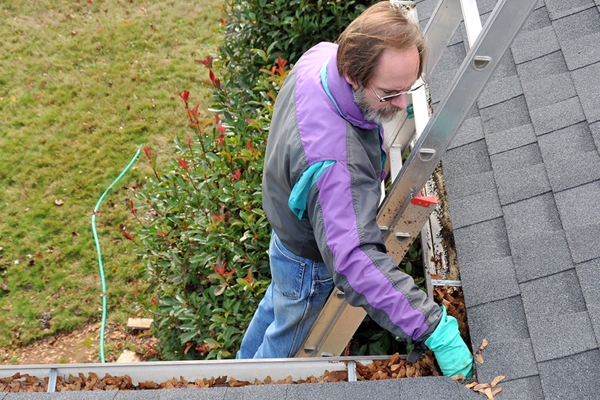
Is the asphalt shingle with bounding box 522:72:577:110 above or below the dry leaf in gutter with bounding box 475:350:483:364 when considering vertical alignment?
above

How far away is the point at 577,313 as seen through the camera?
1707 millimetres

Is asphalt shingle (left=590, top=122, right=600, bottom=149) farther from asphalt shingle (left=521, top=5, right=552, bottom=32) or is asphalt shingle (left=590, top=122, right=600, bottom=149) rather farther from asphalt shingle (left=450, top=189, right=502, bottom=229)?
asphalt shingle (left=521, top=5, right=552, bottom=32)

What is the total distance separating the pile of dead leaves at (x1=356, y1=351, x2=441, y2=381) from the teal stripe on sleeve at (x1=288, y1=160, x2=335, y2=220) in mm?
766

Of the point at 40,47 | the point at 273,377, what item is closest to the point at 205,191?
the point at 273,377

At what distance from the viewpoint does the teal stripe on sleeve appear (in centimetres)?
190

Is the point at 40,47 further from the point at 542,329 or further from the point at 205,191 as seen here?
the point at 542,329

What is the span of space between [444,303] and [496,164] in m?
0.75

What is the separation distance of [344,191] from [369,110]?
0.41m

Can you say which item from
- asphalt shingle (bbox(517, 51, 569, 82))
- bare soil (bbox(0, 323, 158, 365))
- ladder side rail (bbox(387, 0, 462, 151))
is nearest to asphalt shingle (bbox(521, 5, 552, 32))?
asphalt shingle (bbox(517, 51, 569, 82))

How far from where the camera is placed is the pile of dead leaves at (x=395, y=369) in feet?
6.51

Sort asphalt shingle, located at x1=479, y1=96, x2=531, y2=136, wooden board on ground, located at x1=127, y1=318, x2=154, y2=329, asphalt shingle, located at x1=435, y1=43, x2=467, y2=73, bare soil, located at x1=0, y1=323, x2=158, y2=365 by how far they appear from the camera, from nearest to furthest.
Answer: asphalt shingle, located at x1=479, y1=96, x2=531, y2=136 < asphalt shingle, located at x1=435, y1=43, x2=467, y2=73 < bare soil, located at x1=0, y1=323, x2=158, y2=365 < wooden board on ground, located at x1=127, y1=318, x2=154, y2=329

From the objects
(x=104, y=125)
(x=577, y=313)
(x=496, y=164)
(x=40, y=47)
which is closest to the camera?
(x=577, y=313)

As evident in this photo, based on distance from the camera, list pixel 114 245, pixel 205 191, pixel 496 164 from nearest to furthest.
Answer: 1. pixel 496 164
2. pixel 205 191
3. pixel 114 245

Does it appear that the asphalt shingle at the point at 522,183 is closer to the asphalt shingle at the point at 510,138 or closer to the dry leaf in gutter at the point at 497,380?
the asphalt shingle at the point at 510,138
